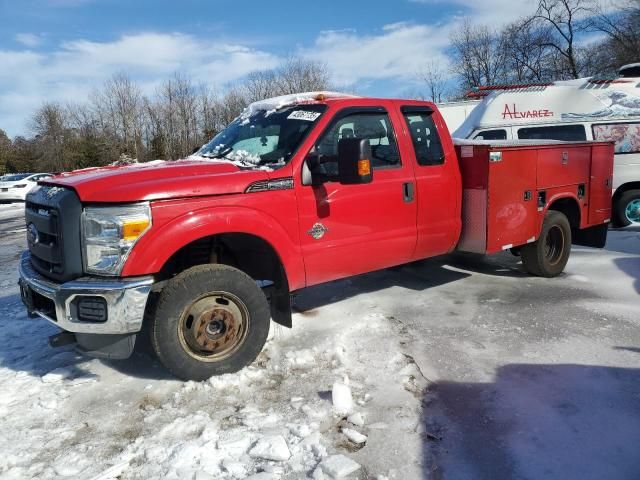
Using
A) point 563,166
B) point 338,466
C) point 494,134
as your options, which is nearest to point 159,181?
point 338,466

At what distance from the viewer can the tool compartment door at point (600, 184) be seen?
635 cm

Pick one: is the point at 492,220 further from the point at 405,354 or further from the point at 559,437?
the point at 559,437

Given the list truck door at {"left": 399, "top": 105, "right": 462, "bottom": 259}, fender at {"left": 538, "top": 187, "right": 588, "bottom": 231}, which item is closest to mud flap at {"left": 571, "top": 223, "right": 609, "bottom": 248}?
fender at {"left": 538, "top": 187, "right": 588, "bottom": 231}

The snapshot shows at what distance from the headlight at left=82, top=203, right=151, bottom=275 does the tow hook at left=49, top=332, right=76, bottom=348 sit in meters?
0.58

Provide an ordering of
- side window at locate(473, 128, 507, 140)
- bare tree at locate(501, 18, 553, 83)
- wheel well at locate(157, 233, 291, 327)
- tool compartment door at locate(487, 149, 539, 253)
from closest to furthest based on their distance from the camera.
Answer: wheel well at locate(157, 233, 291, 327)
tool compartment door at locate(487, 149, 539, 253)
side window at locate(473, 128, 507, 140)
bare tree at locate(501, 18, 553, 83)

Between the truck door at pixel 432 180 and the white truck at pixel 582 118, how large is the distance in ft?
18.0

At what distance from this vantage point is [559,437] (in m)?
2.87

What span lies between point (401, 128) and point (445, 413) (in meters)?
2.56

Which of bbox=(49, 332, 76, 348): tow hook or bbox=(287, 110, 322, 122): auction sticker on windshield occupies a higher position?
bbox=(287, 110, 322, 122): auction sticker on windshield

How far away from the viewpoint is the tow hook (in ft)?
11.4

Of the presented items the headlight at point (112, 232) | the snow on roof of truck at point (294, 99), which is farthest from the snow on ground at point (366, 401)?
the snow on roof of truck at point (294, 99)

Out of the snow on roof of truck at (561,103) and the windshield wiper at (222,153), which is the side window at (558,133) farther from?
the windshield wiper at (222,153)

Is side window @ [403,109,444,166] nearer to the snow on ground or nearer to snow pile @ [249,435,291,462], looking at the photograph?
the snow on ground

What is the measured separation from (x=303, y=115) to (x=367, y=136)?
2.00 ft
